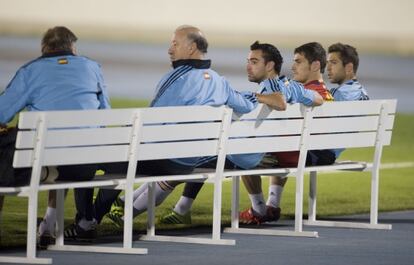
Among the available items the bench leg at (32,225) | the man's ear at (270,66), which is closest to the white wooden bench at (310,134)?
the man's ear at (270,66)

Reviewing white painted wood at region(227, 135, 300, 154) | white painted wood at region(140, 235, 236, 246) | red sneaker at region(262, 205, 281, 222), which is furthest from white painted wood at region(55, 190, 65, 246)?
red sneaker at region(262, 205, 281, 222)

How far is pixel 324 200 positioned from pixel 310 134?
2.79 meters

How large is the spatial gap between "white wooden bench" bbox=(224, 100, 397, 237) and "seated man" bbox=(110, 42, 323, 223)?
0.10m

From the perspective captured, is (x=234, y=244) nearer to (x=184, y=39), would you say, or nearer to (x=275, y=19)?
(x=184, y=39)

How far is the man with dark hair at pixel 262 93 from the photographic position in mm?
11914

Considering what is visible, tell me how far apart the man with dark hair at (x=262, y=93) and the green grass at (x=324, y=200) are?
0.65 feet

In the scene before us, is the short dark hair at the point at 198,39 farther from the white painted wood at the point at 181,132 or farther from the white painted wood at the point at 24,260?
the white painted wood at the point at 24,260

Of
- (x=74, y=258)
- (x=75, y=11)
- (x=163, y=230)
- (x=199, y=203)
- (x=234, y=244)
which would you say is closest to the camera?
(x=74, y=258)

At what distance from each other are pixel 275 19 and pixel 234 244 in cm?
7141

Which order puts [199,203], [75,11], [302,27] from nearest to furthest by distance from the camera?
[199,203]
[302,27]
[75,11]

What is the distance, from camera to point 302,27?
81.1m

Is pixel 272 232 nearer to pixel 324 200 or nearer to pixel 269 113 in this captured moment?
pixel 269 113

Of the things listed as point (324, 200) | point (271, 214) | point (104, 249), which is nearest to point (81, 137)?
point (104, 249)

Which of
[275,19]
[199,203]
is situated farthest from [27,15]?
[199,203]
